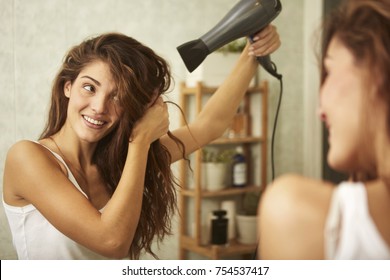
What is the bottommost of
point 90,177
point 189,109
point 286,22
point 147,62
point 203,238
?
point 203,238

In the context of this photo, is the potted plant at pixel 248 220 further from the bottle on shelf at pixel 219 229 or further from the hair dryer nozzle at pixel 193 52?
the hair dryer nozzle at pixel 193 52

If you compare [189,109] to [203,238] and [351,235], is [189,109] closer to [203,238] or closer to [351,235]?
[203,238]

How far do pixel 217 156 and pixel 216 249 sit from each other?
13.6 inches

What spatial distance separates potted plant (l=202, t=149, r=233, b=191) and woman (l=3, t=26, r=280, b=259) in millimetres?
559

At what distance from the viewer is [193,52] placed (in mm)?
951

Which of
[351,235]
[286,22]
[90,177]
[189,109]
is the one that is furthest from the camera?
[189,109]

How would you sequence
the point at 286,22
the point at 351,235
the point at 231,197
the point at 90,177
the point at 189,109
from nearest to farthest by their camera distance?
1. the point at 351,235
2. the point at 90,177
3. the point at 286,22
4. the point at 189,109
5. the point at 231,197

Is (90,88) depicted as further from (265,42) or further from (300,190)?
(300,190)

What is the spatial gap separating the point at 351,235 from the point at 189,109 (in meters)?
1.13

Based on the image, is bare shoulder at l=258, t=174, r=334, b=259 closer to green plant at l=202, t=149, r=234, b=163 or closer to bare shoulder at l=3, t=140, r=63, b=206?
bare shoulder at l=3, t=140, r=63, b=206

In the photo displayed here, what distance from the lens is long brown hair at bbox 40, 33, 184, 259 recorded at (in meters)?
0.90
